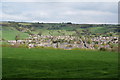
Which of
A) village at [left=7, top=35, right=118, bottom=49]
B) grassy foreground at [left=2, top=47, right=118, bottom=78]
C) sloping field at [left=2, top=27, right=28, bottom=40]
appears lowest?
grassy foreground at [left=2, top=47, right=118, bottom=78]

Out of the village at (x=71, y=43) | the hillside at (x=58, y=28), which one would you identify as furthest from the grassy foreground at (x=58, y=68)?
the hillside at (x=58, y=28)

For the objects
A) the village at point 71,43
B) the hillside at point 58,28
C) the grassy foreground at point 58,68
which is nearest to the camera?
the grassy foreground at point 58,68

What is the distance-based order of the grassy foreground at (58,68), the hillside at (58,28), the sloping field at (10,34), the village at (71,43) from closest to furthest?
the grassy foreground at (58,68) → the village at (71,43) → the sloping field at (10,34) → the hillside at (58,28)

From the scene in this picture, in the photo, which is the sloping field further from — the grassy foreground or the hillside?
the grassy foreground

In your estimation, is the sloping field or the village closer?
the village

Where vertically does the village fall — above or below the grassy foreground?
above

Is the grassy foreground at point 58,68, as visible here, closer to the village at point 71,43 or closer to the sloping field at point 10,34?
the village at point 71,43

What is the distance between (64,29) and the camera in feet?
309

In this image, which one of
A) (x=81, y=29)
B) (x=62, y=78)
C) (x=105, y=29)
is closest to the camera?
(x=62, y=78)

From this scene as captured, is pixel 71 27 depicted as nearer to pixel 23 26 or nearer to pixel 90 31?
pixel 90 31

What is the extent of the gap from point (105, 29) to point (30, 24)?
1258 inches

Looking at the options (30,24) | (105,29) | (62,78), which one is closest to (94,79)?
(62,78)

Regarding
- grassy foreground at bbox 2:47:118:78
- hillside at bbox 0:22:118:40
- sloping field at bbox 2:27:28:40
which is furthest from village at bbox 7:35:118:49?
grassy foreground at bbox 2:47:118:78

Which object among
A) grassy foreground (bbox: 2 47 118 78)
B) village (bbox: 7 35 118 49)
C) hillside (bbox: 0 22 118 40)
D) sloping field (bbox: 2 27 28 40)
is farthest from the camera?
hillside (bbox: 0 22 118 40)
